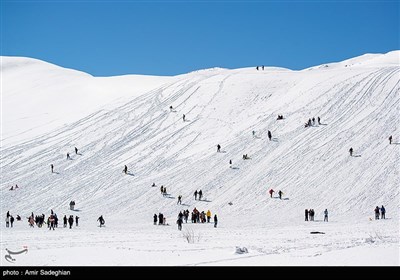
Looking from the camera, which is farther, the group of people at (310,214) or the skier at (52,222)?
the group of people at (310,214)

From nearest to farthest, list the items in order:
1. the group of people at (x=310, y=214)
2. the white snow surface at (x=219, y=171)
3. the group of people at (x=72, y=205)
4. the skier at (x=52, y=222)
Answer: the white snow surface at (x=219, y=171)
the skier at (x=52, y=222)
the group of people at (x=310, y=214)
the group of people at (x=72, y=205)

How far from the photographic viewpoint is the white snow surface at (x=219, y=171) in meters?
19.7

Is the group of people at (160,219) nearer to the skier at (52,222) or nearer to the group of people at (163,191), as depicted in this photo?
the skier at (52,222)

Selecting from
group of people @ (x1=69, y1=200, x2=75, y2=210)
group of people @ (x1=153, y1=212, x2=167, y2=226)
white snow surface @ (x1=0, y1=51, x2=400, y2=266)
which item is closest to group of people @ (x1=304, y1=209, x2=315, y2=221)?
white snow surface @ (x1=0, y1=51, x2=400, y2=266)

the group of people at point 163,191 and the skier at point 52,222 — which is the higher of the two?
the group of people at point 163,191

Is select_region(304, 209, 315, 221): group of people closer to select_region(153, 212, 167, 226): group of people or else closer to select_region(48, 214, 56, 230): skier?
select_region(153, 212, 167, 226): group of people

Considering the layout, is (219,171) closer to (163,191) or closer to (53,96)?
(163,191)

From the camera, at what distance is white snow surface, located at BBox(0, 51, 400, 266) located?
19.7 metres

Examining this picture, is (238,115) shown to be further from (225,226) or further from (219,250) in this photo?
(219,250)

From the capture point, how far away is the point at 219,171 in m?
44.6

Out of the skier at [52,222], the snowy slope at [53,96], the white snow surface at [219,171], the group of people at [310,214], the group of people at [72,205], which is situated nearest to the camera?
the white snow surface at [219,171]

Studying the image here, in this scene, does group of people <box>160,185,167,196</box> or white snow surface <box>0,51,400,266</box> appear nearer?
white snow surface <box>0,51,400,266</box>

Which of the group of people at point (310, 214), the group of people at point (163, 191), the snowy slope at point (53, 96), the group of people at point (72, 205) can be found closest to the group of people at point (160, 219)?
the group of people at point (163, 191)
